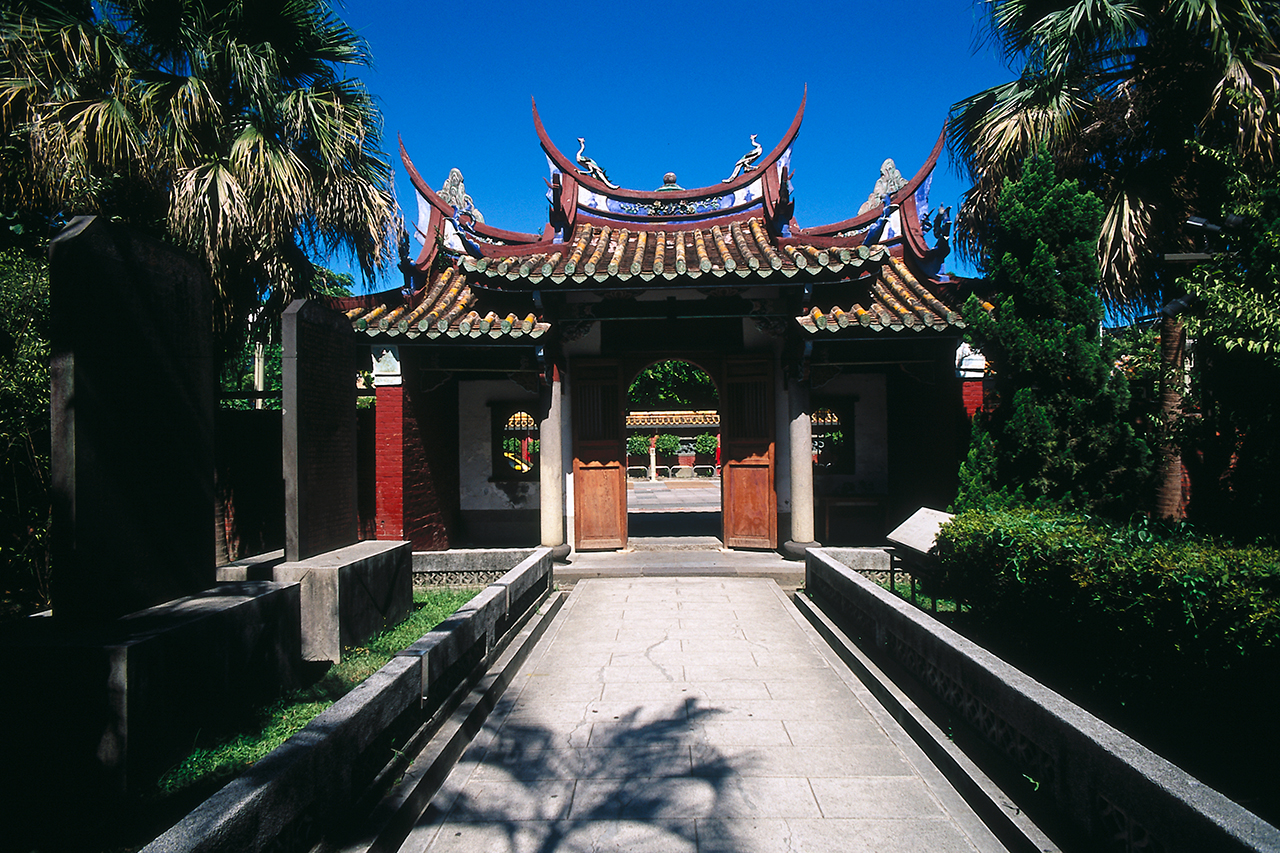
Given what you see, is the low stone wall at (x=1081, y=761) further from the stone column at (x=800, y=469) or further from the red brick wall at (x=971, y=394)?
the red brick wall at (x=971, y=394)

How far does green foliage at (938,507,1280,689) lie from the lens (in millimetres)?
2852

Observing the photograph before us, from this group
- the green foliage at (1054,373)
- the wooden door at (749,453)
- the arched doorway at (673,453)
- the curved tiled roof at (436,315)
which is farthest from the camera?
the arched doorway at (673,453)

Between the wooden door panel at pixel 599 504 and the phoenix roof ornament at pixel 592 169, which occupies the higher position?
the phoenix roof ornament at pixel 592 169

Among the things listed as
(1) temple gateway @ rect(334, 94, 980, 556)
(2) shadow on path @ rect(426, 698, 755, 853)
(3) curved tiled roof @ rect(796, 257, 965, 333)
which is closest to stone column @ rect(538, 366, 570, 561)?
(1) temple gateway @ rect(334, 94, 980, 556)

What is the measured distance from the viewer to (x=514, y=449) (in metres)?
18.3

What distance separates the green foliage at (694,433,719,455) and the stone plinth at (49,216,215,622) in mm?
32708

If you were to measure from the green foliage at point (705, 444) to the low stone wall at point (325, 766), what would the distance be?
32444 mm

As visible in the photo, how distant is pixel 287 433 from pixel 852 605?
5.10 metres

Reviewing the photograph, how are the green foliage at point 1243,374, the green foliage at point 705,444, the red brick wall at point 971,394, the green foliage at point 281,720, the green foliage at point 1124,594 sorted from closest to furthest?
the green foliage at point 1124,594
the green foliage at point 281,720
the green foliage at point 1243,374
the red brick wall at point 971,394
the green foliage at point 705,444

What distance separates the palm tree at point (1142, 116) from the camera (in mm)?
6766

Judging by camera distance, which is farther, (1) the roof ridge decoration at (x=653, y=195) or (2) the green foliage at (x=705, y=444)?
(2) the green foliage at (x=705, y=444)

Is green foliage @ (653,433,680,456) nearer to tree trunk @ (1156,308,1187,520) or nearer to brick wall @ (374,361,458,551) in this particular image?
brick wall @ (374,361,458,551)

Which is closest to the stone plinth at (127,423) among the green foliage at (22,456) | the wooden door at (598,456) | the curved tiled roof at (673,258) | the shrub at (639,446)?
the green foliage at (22,456)

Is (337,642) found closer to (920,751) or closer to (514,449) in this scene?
(920,751)
